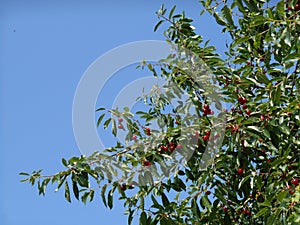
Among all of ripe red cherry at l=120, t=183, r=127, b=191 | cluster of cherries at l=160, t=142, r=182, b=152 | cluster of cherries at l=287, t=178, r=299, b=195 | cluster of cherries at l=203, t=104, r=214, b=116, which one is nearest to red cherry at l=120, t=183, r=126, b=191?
ripe red cherry at l=120, t=183, r=127, b=191

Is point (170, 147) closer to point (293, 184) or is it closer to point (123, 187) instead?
point (123, 187)

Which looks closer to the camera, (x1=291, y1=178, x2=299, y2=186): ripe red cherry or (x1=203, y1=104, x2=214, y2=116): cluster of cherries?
(x1=291, y1=178, x2=299, y2=186): ripe red cherry

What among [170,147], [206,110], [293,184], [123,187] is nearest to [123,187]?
[123,187]

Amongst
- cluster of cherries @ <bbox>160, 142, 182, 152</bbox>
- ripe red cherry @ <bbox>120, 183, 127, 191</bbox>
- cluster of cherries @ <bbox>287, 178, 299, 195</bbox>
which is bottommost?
cluster of cherries @ <bbox>287, 178, 299, 195</bbox>

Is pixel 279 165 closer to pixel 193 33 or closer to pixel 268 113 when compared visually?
pixel 268 113

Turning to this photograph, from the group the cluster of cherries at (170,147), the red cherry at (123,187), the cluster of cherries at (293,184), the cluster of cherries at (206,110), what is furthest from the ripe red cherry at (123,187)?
the cluster of cherries at (293,184)

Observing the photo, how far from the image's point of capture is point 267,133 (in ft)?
8.79

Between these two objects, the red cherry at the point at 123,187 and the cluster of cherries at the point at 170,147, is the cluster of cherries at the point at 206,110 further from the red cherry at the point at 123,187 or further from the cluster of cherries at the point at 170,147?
the red cherry at the point at 123,187

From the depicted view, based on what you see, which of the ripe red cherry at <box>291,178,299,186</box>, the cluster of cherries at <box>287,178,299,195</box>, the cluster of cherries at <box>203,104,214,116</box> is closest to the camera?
the cluster of cherries at <box>287,178,299,195</box>

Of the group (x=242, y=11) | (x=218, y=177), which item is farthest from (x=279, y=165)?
(x=242, y=11)

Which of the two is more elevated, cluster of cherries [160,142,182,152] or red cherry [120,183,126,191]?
cluster of cherries [160,142,182,152]

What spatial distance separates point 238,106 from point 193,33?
0.94m

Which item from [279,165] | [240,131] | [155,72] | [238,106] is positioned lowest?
[279,165]

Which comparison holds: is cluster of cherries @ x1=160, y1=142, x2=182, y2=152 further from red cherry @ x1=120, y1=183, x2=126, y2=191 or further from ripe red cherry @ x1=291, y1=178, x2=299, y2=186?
ripe red cherry @ x1=291, y1=178, x2=299, y2=186
